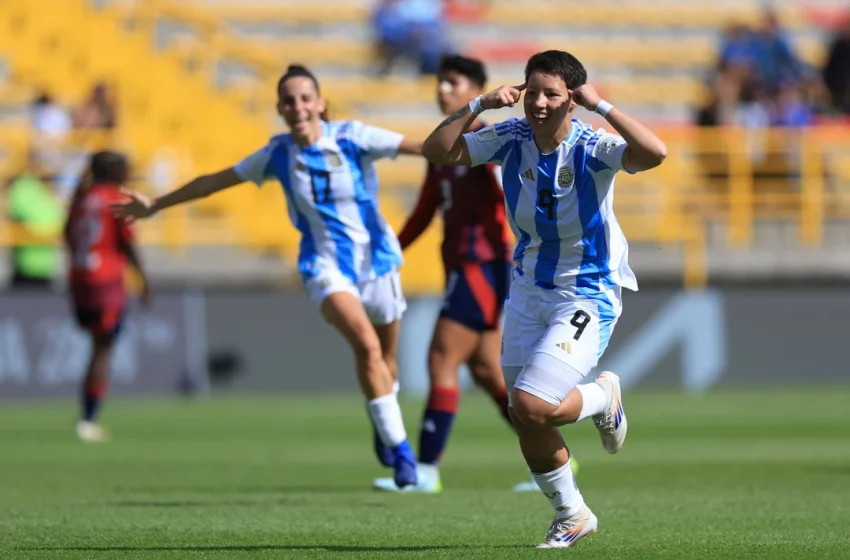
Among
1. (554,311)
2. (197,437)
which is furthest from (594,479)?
(197,437)

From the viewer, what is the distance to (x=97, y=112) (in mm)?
22078

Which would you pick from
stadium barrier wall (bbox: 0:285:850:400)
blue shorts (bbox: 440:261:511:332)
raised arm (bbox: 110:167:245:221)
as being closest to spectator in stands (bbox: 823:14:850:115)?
stadium barrier wall (bbox: 0:285:850:400)

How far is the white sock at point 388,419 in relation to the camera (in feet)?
32.7

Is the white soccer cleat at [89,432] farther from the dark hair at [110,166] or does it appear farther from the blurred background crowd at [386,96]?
the blurred background crowd at [386,96]

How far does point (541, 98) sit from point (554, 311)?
947 millimetres

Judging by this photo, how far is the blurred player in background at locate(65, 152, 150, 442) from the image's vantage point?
607 inches

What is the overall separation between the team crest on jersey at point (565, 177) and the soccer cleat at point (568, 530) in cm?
143

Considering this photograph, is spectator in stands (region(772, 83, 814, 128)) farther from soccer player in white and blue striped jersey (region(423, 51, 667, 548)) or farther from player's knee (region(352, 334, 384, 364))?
soccer player in white and blue striped jersey (region(423, 51, 667, 548))

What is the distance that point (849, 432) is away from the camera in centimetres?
1414

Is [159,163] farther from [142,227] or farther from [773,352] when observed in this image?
[773,352]

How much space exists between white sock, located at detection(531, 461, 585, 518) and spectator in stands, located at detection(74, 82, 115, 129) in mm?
15706

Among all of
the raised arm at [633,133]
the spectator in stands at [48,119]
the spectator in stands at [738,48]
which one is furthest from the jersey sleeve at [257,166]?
the spectator in stands at [738,48]

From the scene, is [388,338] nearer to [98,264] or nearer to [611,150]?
[611,150]

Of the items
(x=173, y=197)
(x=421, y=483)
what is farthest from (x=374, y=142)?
(x=421, y=483)
